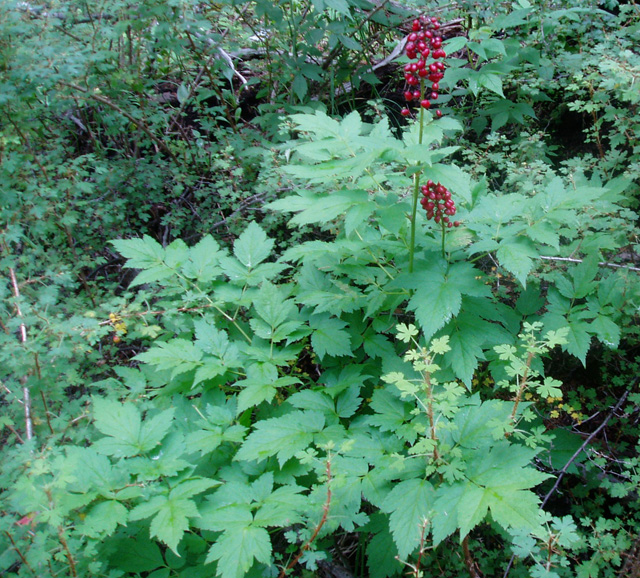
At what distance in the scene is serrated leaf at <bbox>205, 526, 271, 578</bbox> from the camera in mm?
1435

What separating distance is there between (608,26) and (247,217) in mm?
3189

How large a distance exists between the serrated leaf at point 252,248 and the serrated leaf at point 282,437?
85cm

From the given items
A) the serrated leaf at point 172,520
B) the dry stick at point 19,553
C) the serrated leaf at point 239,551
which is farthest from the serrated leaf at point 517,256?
the dry stick at point 19,553

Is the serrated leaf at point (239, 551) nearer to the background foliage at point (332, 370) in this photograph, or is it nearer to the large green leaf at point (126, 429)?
the background foliage at point (332, 370)

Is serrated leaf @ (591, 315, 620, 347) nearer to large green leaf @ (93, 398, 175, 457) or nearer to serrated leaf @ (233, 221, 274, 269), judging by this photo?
serrated leaf @ (233, 221, 274, 269)

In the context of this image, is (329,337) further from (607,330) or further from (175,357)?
(607,330)

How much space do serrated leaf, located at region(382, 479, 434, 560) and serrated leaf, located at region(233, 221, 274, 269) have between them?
1.27 meters

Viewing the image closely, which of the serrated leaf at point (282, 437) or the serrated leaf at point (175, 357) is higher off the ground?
the serrated leaf at point (175, 357)

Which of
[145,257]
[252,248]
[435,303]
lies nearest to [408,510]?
[435,303]

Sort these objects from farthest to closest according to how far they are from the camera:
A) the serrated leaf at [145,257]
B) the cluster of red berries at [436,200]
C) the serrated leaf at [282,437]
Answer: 1. the serrated leaf at [145,257]
2. the cluster of red berries at [436,200]
3. the serrated leaf at [282,437]

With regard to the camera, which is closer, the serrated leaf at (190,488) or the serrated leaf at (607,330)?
the serrated leaf at (190,488)

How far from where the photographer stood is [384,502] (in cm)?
156

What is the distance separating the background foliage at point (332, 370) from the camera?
154 cm

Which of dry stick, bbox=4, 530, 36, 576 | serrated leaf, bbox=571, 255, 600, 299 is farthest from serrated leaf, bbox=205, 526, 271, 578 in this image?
serrated leaf, bbox=571, 255, 600, 299
